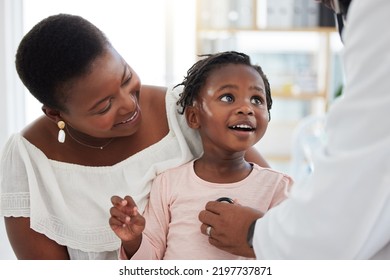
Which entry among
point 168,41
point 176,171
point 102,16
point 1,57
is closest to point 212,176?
point 176,171

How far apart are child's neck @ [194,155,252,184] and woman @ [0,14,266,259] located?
0.22 feet

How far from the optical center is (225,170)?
1.27 m

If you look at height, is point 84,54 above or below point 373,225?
above

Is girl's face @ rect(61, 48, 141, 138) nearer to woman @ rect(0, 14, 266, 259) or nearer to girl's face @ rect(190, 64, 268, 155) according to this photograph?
woman @ rect(0, 14, 266, 259)

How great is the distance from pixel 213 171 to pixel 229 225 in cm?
23

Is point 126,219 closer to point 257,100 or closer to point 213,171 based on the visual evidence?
point 213,171

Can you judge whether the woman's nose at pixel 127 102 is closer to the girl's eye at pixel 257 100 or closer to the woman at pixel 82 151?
the woman at pixel 82 151

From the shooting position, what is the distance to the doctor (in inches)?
28.4

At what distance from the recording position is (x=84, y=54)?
1170mm

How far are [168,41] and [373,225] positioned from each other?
263 cm

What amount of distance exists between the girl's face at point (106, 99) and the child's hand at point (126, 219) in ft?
0.72
